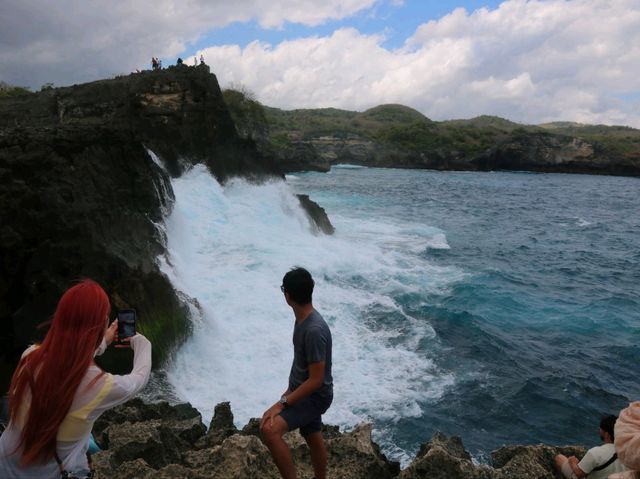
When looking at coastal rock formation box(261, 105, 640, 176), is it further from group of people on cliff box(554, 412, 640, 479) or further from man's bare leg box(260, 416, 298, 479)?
man's bare leg box(260, 416, 298, 479)

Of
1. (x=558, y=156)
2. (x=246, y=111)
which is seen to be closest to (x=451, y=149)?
(x=558, y=156)

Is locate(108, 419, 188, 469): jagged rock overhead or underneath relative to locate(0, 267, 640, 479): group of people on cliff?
underneath

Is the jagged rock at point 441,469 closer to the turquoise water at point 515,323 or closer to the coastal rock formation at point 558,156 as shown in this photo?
the turquoise water at point 515,323

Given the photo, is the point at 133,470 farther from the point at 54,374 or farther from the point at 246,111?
the point at 246,111

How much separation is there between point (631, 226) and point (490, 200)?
12.4m

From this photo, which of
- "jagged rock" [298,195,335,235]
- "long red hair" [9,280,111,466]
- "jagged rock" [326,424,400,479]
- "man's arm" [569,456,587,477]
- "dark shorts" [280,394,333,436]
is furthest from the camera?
"jagged rock" [298,195,335,235]

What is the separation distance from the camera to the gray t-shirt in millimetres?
3570

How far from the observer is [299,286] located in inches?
142

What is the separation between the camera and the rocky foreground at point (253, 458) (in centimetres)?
428

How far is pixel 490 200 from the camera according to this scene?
Answer: 42.5 m

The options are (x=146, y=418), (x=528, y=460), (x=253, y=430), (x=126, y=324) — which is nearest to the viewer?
(x=126, y=324)

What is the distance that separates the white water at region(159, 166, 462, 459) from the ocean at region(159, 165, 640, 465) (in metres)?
0.04

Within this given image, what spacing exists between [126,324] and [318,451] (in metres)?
1.93

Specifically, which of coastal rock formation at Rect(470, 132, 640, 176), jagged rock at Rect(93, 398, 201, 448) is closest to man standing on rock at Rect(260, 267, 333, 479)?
jagged rock at Rect(93, 398, 201, 448)
